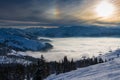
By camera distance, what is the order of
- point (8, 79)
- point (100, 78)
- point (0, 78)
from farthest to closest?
point (8, 79) → point (0, 78) → point (100, 78)

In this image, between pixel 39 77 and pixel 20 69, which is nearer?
pixel 39 77

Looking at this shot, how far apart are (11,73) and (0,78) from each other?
16973 mm

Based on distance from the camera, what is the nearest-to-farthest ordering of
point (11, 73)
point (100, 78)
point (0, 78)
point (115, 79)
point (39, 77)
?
point (115, 79), point (100, 78), point (39, 77), point (0, 78), point (11, 73)

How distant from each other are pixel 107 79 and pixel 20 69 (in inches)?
3619

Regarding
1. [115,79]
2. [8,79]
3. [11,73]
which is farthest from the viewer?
[11,73]

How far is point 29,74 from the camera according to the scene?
138 metres

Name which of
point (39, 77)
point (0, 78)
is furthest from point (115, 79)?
point (0, 78)

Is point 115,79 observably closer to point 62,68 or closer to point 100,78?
point 100,78

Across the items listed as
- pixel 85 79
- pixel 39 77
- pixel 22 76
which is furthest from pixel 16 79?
pixel 85 79

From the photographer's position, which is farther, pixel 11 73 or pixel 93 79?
pixel 11 73

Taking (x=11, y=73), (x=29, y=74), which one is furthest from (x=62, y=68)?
(x=11, y=73)

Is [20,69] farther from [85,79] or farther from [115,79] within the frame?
[115,79]

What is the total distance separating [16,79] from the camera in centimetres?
12538

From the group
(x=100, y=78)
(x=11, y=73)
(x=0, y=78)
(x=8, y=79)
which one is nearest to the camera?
(x=100, y=78)
